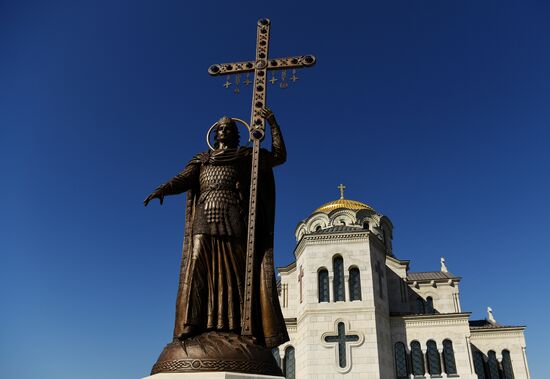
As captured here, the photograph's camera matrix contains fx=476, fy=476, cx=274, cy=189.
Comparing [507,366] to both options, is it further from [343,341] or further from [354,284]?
[343,341]

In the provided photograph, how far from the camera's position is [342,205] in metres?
33.2

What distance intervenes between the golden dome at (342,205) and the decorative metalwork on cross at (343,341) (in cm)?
1021

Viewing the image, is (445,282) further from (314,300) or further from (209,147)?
(209,147)

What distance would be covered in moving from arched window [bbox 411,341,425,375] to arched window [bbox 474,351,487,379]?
518cm

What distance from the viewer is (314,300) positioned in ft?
82.6

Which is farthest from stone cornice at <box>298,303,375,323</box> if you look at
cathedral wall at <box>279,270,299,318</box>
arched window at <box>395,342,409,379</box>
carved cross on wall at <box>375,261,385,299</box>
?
cathedral wall at <box>279,270,299,318</box>

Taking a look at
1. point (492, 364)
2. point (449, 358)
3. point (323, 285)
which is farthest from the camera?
point (492, 364)

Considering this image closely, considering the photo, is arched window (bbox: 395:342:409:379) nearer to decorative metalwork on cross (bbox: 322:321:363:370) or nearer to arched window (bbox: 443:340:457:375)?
arched window (bbox: 443:340:457:375)

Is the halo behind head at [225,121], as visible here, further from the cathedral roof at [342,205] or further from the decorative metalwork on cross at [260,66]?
the cathedral roof at [342,205]

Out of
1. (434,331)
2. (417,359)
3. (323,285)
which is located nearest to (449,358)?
(434,331)

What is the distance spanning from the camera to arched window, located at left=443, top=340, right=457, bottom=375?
24898 millimetres

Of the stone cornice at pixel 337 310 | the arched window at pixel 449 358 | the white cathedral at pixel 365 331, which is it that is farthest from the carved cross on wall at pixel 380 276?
the arched window at pixel 449 358

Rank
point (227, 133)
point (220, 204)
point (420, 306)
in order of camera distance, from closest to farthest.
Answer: point (220, 204)
point (227, 133)
point (420, 306)

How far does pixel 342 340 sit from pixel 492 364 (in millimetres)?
11035
